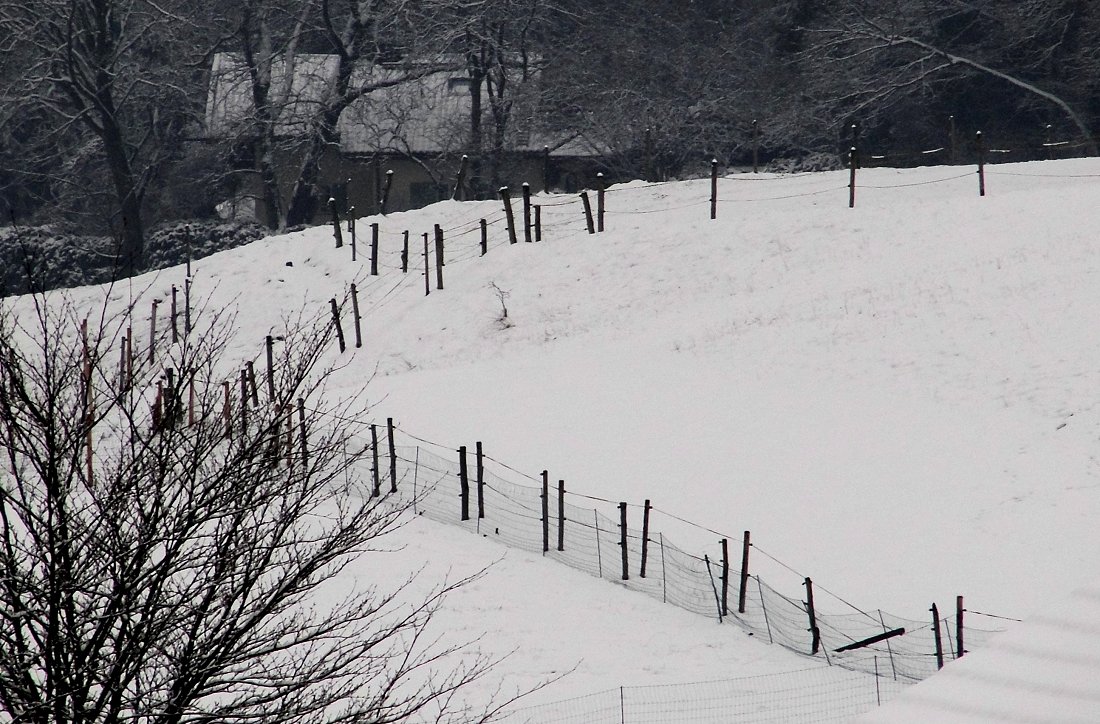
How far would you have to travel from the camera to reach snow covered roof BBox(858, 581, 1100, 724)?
13.7ft

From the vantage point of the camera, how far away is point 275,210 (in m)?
44.6

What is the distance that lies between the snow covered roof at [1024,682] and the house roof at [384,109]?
39803 millimetres

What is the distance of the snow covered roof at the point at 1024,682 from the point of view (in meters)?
4.18

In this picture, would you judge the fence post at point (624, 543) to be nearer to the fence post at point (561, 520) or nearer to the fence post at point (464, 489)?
the fence post at point (561, 520)

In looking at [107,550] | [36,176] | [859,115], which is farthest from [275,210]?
[107,550]

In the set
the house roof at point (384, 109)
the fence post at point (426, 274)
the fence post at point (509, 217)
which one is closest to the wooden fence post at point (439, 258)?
the fence post at point (426, 274)

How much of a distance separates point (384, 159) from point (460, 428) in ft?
86.7

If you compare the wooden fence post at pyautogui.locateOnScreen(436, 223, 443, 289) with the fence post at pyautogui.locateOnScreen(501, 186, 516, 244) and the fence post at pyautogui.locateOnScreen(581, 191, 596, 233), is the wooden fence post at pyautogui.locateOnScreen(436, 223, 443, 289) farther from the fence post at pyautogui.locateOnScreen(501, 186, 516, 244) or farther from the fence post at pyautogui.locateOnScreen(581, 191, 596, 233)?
the fence post at pyautogui.locateOnScreen(581, 191, 596, 233)

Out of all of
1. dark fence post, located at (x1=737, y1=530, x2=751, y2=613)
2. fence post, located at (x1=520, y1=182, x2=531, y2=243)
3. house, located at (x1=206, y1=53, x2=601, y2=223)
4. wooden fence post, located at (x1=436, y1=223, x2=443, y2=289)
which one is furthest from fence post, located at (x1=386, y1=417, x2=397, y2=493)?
house, located at (x1=206, y1=53, x2=601, y2=223)

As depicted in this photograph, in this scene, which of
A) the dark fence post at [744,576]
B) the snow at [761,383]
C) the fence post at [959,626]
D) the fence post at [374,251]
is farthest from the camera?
the fence post at [374,251]

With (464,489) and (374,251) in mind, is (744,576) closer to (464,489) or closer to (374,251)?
(464,489)

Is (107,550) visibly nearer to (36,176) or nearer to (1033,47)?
(1033,47)

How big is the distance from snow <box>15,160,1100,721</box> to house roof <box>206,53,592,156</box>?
11.7m

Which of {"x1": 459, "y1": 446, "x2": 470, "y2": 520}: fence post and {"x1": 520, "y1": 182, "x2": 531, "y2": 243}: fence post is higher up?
{"x1": 520, "y1": 182, "x2": 531, "y2": 243}: fence post
